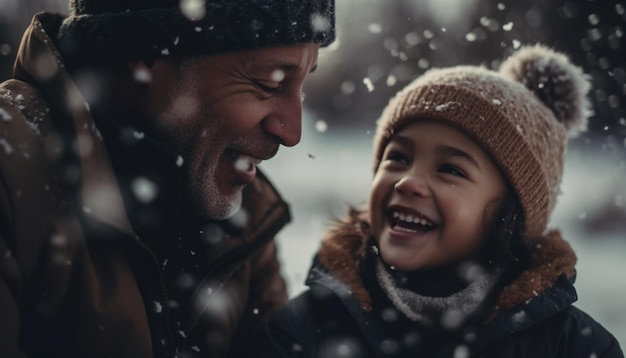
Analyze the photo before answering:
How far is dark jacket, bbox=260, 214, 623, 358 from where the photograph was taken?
2.16 meters

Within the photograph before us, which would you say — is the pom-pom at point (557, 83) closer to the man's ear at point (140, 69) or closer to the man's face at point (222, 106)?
the man's face at point (222, 106)

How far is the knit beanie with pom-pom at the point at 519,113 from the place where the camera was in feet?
7.65

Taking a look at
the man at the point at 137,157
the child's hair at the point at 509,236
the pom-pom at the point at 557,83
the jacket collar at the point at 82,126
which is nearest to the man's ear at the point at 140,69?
the man at the point at 137,157

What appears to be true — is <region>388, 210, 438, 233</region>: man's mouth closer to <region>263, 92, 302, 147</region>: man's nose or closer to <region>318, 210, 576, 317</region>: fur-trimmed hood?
<region>318, 210, 576, 317</region>: fur-trimmed hood

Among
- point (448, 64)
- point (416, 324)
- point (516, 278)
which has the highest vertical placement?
point (516, 278)

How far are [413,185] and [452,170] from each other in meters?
0.18

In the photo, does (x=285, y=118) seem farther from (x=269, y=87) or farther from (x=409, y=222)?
(x=409, y=222)

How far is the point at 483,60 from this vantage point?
877 centimetres

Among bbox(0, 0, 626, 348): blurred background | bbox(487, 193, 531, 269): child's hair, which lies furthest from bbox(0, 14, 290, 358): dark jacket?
bbox(487, 193, 531, 269): child's hair

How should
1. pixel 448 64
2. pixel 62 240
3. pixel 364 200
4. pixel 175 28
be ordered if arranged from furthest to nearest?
pixel 448 64 < pixel 364 200 < pixel 175 28 < pixel 62 240

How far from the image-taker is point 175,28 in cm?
191

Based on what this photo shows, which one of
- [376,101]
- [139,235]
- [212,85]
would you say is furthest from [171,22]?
[376,101]

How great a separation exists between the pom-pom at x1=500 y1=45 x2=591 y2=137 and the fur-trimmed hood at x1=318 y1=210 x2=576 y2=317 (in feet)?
1.66

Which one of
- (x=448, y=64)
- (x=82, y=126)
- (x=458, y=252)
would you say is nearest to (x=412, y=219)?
(x=458, y=252)
